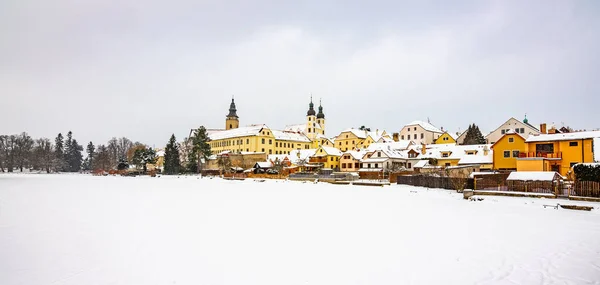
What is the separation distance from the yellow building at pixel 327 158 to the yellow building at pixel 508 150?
1446 inches

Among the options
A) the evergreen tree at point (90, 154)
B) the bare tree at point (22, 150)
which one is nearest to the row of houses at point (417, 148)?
the evergreen tree at point (90, 154)

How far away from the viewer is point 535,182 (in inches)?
1021

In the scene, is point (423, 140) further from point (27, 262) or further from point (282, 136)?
point (27, 262)

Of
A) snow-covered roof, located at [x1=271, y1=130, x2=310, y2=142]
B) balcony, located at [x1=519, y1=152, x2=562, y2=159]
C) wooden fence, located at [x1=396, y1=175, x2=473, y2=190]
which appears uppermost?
snow-covered roof, located at [x1=271, y1=130, x2=310, y2=142]

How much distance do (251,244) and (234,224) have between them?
358 cm

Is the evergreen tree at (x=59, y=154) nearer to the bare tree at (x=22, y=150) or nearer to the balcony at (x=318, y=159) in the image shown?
the bare tree at (x=22, y=150)

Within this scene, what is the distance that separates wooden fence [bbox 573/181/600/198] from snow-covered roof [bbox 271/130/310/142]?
88.9 meters

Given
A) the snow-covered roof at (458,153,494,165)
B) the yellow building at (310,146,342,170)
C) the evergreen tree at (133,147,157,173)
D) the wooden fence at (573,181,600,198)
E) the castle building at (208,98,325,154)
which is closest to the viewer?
the wooden fence at (573,181,600,198)

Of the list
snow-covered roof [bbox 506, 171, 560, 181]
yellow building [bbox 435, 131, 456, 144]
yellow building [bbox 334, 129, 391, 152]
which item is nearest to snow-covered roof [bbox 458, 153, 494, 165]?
snow-covered roof [bbox 506, 171, 560, 181]

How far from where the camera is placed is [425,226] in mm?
13812

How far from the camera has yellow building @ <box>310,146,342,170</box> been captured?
7988cm

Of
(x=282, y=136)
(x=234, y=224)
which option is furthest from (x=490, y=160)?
(x=282, y=136)

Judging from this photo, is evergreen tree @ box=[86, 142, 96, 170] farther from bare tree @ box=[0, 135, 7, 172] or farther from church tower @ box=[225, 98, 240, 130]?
church tower @ box=[225, 98, 240, 130]

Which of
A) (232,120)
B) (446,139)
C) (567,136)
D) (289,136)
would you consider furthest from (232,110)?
(567,136)
